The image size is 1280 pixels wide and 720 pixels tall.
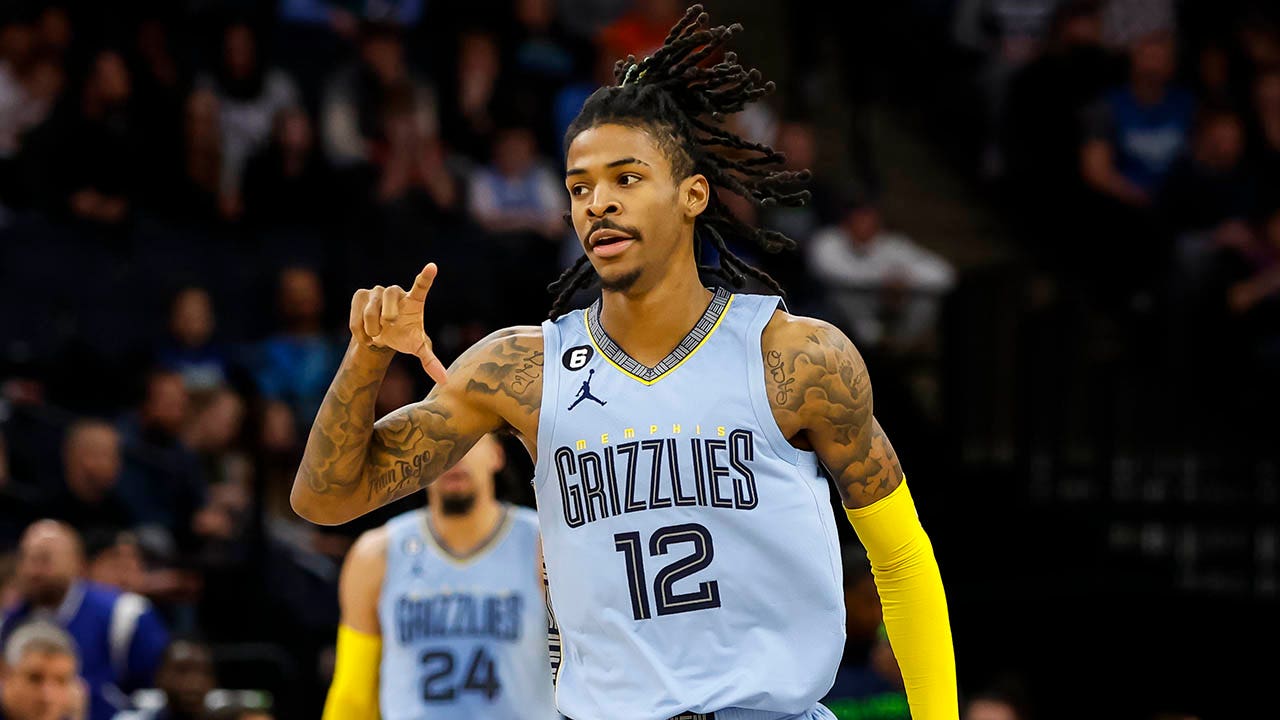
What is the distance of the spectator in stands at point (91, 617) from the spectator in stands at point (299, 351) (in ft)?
7.43

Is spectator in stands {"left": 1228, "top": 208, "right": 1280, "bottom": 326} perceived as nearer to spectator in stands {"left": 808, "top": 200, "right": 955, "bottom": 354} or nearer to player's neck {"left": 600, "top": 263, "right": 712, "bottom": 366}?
spectator in stands {"left": 808, "top": 200, "right": 955, "bottom": 354}

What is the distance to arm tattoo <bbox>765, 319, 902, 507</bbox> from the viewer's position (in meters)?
3.61

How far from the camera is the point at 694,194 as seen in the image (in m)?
3.78

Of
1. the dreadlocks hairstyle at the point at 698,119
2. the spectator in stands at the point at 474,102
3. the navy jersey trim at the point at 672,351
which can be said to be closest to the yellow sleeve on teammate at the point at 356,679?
the dreadlocks hairstyle at the point at 698,119

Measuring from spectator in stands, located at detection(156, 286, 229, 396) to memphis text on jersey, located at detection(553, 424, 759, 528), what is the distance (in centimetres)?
651

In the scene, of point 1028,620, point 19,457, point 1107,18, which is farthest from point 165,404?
point 1107,18

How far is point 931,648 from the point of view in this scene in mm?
3717

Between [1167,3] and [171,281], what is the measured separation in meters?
7.86

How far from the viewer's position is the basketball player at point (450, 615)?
5812 mm

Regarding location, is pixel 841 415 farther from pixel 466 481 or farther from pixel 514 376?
pixel 466 481

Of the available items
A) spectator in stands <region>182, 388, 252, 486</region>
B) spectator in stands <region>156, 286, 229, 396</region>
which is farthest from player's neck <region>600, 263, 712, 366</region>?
spectator in stands <region>156, 286, 229, 396</region>

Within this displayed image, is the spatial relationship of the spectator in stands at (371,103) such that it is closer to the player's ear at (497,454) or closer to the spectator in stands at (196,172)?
the spectator in stands at (196,172)

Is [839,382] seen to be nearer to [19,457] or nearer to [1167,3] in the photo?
[19,457]

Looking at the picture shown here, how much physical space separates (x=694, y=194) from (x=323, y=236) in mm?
7171
